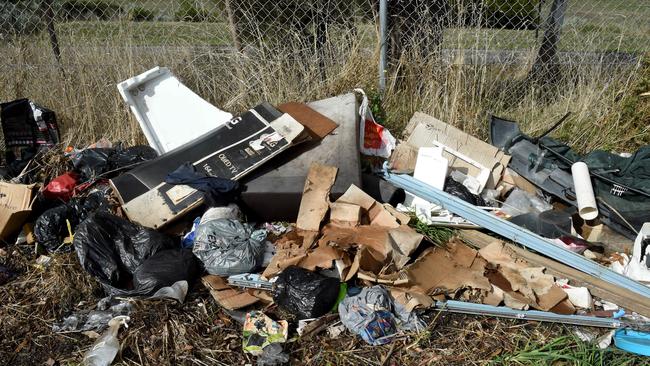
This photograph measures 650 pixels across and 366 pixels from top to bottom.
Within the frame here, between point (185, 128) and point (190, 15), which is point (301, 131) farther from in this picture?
point (190, 15)

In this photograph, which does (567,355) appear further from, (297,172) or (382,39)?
(382,39)

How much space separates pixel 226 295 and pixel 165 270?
410 millimetres

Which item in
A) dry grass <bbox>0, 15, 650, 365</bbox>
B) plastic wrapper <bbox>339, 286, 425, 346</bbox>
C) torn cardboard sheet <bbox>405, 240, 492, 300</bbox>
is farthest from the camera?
dry grass <bbox>0, 15, 650, 365</bbox>

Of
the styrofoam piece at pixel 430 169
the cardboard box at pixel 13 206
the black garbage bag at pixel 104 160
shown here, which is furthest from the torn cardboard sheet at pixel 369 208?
the cardboard box at pixel 13 206

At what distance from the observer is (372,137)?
4.20 m

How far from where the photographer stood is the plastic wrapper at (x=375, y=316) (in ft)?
8.58

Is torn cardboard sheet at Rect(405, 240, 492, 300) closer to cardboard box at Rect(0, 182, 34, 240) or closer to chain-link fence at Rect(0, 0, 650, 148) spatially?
chain-link fence at Rect(0, 0, 650, 148)

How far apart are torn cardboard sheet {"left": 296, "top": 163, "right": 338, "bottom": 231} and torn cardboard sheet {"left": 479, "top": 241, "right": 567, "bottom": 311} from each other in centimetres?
111

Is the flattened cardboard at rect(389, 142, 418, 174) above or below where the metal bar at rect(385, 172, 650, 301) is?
above

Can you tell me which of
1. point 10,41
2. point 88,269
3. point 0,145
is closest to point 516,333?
point 88,269

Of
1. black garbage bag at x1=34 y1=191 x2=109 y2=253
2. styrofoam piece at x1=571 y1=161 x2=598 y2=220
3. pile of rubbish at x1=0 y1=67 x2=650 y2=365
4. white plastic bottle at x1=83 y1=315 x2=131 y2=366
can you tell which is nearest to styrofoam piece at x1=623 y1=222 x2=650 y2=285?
pile of rubbish at x1=0 y1=67 x2=650 y2=365

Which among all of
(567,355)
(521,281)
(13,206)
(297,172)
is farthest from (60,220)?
(567,355)

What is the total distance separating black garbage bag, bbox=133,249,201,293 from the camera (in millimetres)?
2873

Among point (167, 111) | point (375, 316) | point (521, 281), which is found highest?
point (167, 111)
